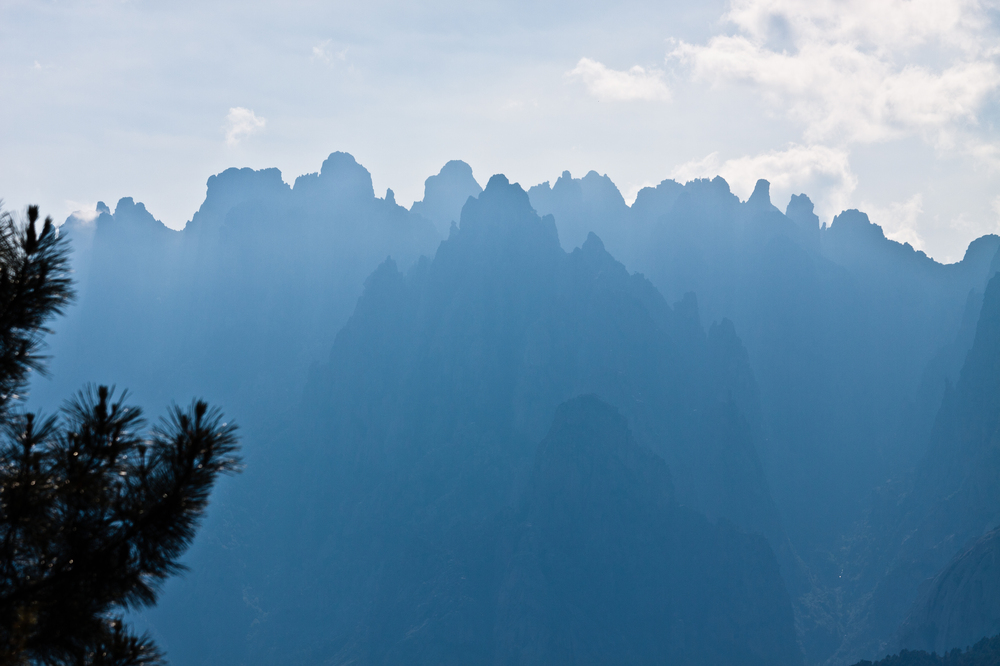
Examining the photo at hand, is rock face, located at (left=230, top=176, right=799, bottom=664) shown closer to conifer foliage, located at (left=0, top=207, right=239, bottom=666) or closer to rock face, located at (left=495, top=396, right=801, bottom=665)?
rock face, located at (left=495, top=396, right=801, bottom=665)

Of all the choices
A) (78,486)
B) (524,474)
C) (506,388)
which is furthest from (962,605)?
(78,486)

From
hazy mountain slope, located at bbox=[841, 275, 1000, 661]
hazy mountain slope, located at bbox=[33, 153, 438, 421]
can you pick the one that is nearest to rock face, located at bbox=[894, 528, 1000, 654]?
hazy mountain slope, located at bbox=[841, 275, 1000, 661]

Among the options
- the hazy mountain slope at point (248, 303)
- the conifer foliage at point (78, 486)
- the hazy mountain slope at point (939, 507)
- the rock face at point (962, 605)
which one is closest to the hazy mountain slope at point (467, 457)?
the hazy mountain slope at point (939, 507)

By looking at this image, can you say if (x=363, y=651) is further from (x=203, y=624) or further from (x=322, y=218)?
(x=322, y=218)

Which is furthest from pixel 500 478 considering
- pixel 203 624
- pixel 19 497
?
pixel 19 497

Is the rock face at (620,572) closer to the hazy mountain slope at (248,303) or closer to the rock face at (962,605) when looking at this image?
the rock face at (962,605)

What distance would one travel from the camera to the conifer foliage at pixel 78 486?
8.88 m

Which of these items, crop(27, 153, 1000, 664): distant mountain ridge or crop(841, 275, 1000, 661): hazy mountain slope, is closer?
crop(841, 275, 1000, 661): hazy mountain slope

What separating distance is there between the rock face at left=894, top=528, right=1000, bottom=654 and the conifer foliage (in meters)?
104

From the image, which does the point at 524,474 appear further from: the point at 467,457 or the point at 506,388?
the point at 506,388

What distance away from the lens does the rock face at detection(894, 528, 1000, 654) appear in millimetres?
92312

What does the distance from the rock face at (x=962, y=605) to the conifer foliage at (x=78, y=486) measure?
10429 centimetres

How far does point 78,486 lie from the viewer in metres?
8.88

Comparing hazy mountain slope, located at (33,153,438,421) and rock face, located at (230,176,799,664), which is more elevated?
hazy mountain slope, located at (33,153,438,421)
